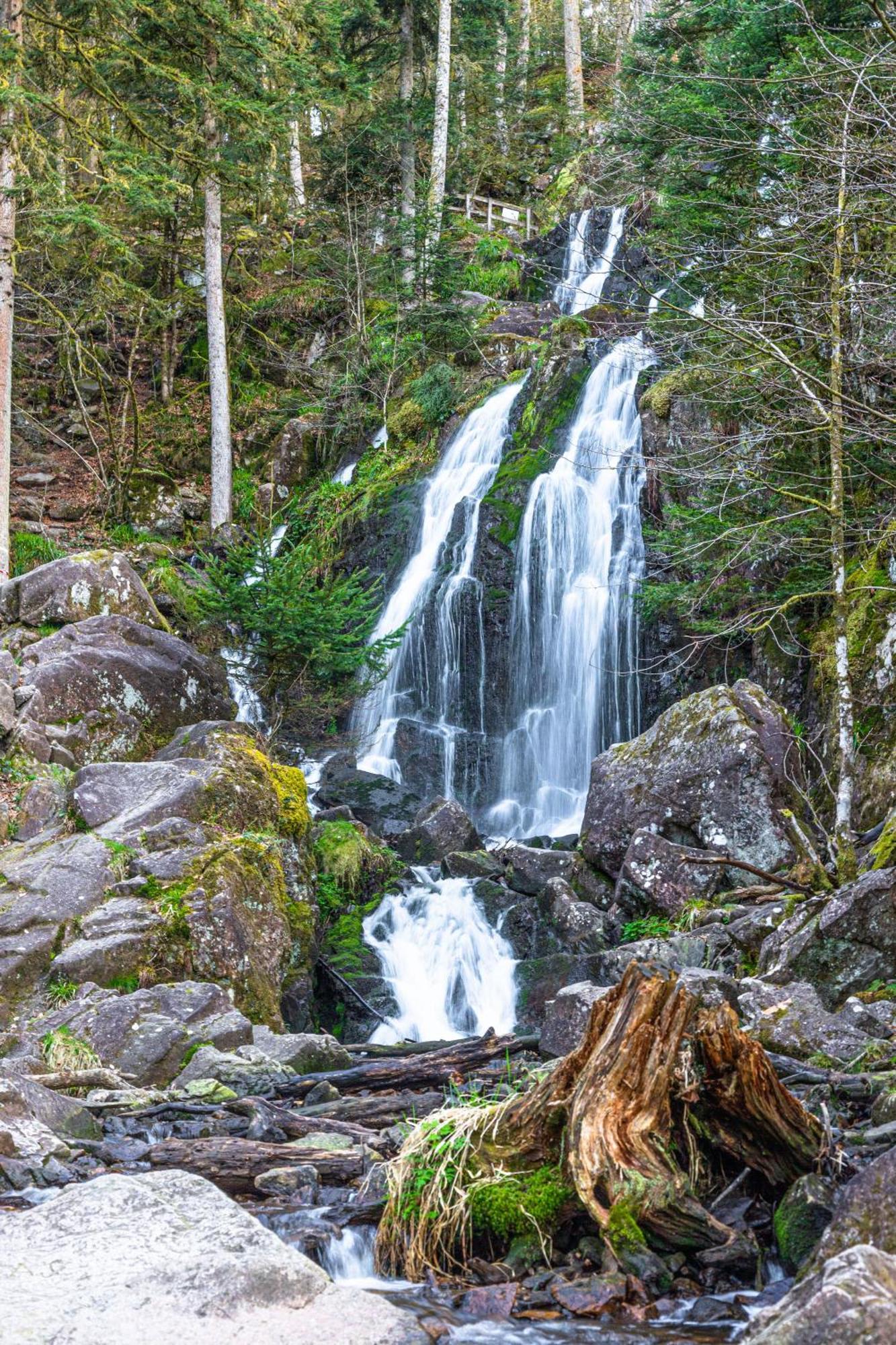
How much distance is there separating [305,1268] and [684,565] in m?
11.8

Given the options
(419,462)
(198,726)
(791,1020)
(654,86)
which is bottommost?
(791,1020)

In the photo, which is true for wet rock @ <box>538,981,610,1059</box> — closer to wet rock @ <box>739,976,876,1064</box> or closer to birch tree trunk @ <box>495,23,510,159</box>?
wet rock @ <box>739,976,876,1064</box>

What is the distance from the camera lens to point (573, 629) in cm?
1580

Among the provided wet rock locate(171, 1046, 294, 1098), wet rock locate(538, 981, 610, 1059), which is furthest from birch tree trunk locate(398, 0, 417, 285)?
wet rock locate(171, 1046, 294, 1098)

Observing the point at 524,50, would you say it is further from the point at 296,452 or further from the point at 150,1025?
the point at 150,1025

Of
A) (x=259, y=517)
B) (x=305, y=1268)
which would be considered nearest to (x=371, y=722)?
(x=259, y=517)

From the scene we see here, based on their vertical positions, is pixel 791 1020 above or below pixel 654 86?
below

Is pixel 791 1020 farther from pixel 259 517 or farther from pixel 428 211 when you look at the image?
pixel 428 211

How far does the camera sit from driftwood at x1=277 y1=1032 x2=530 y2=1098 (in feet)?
21.2

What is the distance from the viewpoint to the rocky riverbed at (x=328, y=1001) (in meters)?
3.55

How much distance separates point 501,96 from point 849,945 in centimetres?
2971

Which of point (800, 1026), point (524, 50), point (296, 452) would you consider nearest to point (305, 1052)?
point (800, 1026)

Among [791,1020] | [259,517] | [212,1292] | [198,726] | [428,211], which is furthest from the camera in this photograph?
[428,211]

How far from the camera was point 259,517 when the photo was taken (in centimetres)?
1906
